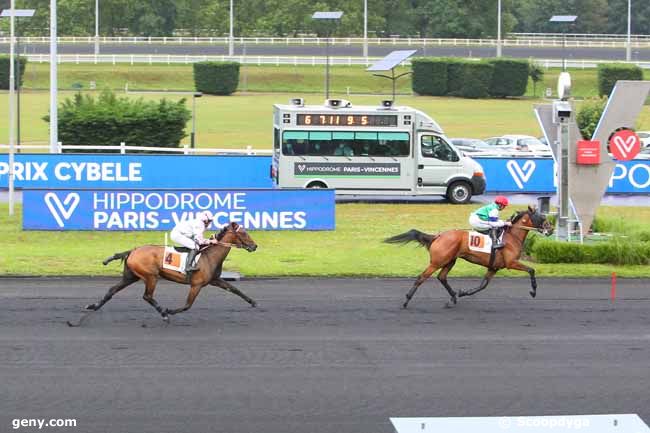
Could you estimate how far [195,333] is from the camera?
15.9 meters

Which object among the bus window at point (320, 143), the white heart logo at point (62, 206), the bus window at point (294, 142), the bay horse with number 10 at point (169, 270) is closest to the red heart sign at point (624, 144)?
the bus window at point (320, 143)

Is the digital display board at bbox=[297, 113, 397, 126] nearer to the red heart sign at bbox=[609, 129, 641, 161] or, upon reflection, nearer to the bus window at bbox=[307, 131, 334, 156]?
the bus window at bbox=[307, 131, 334, 156]

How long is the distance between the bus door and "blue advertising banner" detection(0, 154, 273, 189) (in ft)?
17.8

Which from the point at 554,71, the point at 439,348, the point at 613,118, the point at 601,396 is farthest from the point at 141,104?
the point at 554,71

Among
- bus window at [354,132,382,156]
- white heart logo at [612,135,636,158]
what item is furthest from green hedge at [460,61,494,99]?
white heart logo at [612,135,636,158]

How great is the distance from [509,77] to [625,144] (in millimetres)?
46987

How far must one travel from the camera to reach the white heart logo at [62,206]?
25.3 m

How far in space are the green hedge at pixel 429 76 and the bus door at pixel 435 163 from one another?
127ft

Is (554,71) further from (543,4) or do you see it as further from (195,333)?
(195,333)

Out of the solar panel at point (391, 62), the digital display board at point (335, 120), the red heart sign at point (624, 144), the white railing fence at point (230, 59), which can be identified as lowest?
the red heart sign at point (624, 144)

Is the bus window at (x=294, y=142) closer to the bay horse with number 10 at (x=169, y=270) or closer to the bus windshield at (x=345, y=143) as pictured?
the bus windshield at (x=345, y=143)

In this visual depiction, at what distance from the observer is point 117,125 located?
126ft

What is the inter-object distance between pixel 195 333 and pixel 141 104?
2436 cm

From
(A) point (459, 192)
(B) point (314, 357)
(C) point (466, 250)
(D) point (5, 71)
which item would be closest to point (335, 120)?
(A) point (459, 192)
